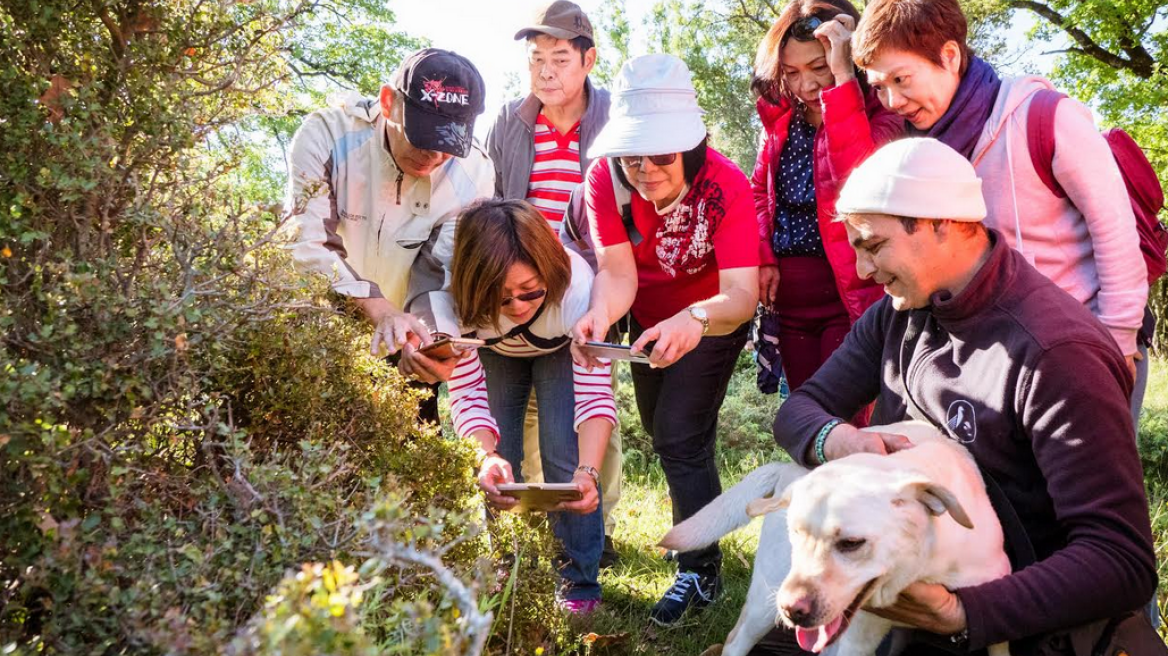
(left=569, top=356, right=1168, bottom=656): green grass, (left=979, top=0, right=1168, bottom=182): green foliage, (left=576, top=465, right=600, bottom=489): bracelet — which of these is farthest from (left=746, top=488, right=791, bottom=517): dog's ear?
(left=979, top=0, right=1168, bottom=182): green foliage

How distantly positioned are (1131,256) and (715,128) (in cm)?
2302

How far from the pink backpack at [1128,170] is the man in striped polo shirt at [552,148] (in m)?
2.37

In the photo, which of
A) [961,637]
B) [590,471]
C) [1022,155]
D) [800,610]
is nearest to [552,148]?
[590,471]

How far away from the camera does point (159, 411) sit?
2357 mm

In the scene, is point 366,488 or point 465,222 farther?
point 465,222

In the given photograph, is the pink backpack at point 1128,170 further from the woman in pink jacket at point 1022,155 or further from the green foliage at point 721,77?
the green foliage at point 721,77

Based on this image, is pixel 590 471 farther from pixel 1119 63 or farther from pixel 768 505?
pixel 1119 63

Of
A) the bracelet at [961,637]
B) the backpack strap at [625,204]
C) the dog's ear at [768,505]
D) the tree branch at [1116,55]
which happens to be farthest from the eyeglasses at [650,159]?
the tree branch at [1116,55]

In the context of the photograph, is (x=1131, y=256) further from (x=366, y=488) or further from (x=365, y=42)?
(x=365, y=42)

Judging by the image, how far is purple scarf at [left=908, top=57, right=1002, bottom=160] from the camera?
336 centimetres

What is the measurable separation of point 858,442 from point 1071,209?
1.18 m

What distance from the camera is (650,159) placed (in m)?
3.87

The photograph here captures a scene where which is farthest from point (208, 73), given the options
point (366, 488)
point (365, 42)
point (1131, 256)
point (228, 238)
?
point (365, 42)

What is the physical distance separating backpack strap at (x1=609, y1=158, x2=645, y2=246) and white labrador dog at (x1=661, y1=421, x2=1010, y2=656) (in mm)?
1693
